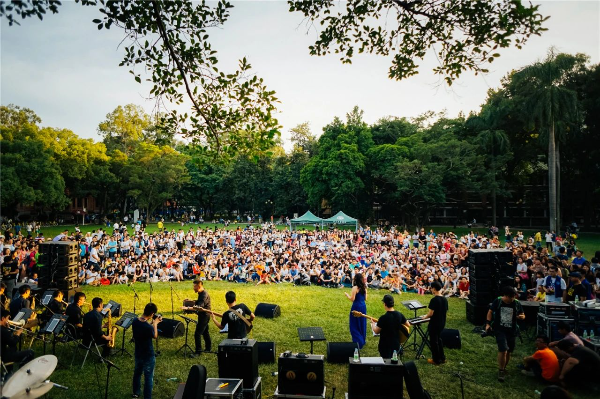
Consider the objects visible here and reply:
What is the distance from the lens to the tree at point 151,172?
44156 mm

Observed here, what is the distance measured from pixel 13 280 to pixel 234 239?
15.0 meters

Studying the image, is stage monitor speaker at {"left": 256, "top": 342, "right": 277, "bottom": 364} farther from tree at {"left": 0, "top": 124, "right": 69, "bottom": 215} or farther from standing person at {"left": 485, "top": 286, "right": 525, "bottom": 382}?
tree at {"left": 0, "top": 124, "right": 69, "bottom": 215}

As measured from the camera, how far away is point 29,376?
3617 millimetres

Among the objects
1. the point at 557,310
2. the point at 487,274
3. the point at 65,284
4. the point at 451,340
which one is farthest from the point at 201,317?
the point at 557,310

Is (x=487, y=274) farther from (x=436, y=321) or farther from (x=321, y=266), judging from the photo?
(x=321, y=266)

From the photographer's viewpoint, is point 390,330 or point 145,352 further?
point 390,330

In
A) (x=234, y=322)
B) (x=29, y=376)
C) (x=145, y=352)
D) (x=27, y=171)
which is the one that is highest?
(x=27, y=171)

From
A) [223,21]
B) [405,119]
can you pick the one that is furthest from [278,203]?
[223,21]

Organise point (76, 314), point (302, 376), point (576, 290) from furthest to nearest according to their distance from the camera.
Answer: point (576, 290) → point (76, 314) → point (302, 376)

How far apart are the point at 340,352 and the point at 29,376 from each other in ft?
16.6

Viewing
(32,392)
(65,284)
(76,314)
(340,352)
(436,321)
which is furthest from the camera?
(65,284)

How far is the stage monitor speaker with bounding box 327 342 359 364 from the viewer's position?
700cm

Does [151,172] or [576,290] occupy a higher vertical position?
[151,172]

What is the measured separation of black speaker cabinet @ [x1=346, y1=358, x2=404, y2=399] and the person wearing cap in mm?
6444
